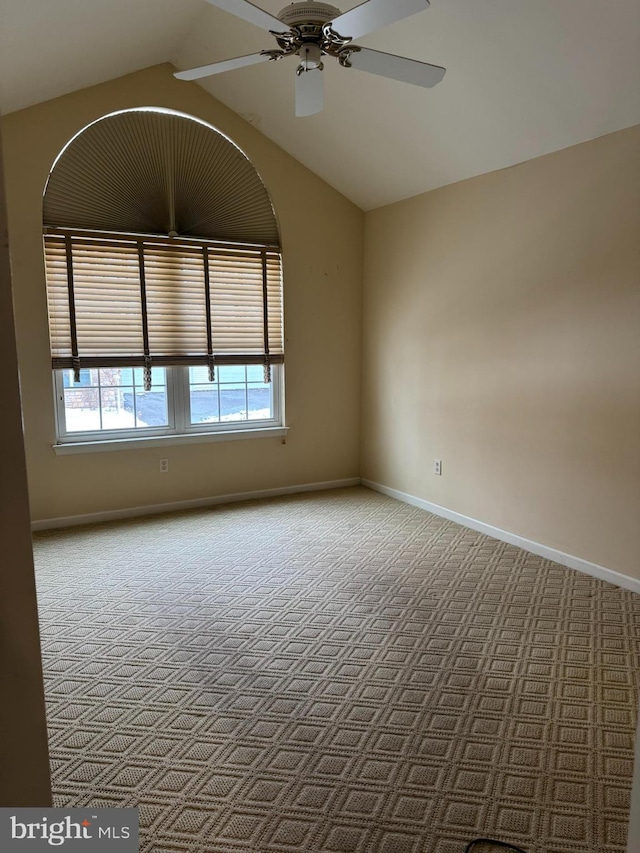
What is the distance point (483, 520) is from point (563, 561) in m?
0.69

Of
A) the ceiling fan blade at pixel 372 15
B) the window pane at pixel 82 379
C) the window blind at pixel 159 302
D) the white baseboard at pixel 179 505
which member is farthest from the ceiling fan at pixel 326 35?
the white baseboard at pixel 179 505

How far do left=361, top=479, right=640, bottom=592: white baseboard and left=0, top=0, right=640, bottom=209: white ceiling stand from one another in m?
2.42

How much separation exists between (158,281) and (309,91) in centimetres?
214

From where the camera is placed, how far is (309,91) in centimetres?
273

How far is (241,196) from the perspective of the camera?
4652 mm

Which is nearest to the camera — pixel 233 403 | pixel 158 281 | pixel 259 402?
pixel 158 281

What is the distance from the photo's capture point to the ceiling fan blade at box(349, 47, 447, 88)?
2365 mm

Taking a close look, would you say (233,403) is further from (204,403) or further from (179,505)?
(179,505)

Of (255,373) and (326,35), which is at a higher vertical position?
(326,35)

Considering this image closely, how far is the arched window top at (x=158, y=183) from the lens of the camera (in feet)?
13.3

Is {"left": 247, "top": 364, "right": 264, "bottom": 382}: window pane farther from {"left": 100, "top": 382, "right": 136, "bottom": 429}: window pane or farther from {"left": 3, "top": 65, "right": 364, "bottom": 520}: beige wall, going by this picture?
{"left": 100, "top": 382, "right": 136, "bottom": 429}: window pane

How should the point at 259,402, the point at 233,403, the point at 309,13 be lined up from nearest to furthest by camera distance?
the point at 309,13, the point at 233,403, the point at 259,402

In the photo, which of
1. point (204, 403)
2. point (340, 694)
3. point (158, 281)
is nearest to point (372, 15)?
point (340, 694)

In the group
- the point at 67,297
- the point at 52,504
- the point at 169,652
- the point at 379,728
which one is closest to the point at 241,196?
the point at 67,297
